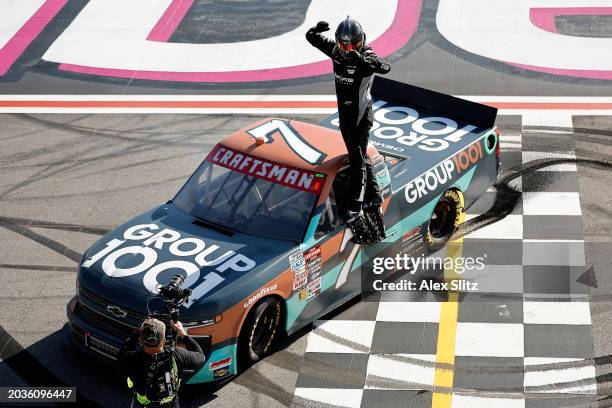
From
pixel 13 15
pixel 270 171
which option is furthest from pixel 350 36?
pixel 13 15

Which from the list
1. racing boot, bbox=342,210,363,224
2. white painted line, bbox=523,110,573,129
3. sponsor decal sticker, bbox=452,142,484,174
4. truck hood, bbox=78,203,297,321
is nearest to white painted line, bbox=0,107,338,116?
white painted line, bbox=523,110,573,129

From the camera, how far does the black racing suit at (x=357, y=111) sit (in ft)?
31.3

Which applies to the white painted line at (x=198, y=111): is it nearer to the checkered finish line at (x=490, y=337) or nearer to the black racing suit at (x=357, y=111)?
the checkered finish line at (x=490, y=337)

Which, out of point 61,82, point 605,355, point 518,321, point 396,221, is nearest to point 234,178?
point 396,221

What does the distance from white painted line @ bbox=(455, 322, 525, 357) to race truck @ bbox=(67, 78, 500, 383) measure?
3.75 feet

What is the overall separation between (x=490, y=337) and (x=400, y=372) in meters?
0.96

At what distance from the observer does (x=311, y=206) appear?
9312mm

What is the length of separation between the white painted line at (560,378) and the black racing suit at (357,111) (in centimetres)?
217

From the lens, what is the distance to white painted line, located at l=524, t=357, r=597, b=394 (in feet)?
27.5

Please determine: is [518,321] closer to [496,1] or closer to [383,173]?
[383,173]

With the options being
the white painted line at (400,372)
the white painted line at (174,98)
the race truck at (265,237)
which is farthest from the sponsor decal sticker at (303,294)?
the white painted line at (174,98)

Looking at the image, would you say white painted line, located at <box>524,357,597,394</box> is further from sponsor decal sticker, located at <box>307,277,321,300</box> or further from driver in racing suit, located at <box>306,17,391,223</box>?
driver in racing suit, located at <box>306,17,391,223</box>

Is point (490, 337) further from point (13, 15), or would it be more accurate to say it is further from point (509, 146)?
point (13, 15)

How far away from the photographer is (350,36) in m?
9.44
